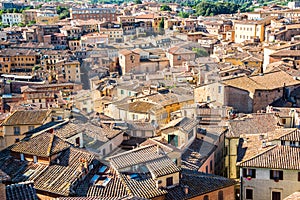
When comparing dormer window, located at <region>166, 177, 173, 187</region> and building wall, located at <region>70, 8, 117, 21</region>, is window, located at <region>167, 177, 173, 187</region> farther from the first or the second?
building wall, located at <region>70, 8, 117, 21</region>

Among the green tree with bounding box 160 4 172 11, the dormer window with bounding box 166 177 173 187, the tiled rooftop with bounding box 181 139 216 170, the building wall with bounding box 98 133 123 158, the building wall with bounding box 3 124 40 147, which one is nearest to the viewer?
the dormer window with bounding box 166 177 173 187

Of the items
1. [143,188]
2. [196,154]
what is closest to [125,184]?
[143,188]

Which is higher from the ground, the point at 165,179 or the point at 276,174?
the point at 165,179

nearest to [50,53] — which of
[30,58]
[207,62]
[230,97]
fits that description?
[30,58]

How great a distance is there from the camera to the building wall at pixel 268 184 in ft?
40.6

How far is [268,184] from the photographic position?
12.7m

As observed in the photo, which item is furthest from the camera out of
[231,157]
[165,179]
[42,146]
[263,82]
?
[263,82]

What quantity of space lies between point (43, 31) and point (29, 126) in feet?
130

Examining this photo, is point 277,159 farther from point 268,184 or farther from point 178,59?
point 178,59

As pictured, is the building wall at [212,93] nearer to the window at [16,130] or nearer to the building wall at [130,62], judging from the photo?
the window at [16,130]

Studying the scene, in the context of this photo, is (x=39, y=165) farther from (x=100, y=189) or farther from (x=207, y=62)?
(x=207, y=62)

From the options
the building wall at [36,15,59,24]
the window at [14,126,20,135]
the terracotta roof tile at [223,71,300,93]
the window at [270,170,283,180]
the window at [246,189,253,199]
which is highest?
the building wall at [36,15,59,24]

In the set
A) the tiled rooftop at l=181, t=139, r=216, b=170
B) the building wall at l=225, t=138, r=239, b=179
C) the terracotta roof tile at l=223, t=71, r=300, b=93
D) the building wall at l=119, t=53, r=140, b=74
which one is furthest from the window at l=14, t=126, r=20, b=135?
the building wall at l=119, t=53, r=140, b=74

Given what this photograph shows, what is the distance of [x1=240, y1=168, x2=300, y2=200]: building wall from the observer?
12.4 metres
